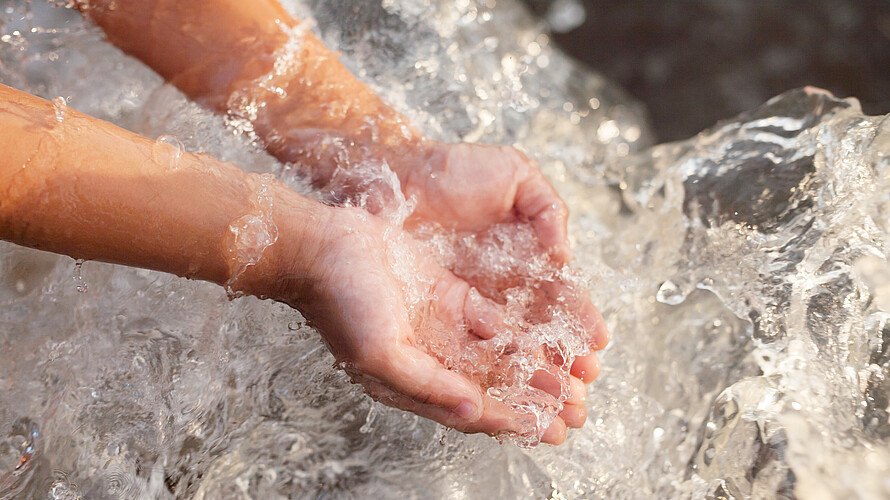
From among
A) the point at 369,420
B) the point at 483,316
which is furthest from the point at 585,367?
the point at 369,420

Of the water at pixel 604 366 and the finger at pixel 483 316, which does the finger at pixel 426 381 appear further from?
the water at pixel 604 366

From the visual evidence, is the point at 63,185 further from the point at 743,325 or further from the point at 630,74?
the point at 630,74

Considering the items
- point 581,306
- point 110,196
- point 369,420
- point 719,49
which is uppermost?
point 719,49

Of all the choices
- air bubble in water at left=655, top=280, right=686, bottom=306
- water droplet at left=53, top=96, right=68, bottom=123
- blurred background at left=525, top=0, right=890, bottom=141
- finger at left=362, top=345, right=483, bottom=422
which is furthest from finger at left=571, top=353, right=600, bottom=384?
blurred background at left=525, top=0, right=890, bottom=141

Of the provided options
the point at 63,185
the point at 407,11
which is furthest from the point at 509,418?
the point at 407,11

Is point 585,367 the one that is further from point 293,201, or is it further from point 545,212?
point 293,201

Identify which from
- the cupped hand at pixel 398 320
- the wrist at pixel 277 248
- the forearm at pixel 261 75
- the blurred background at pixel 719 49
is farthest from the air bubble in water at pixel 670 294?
the blurred background at pixel 719 49

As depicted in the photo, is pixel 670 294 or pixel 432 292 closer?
pixel 432 292
